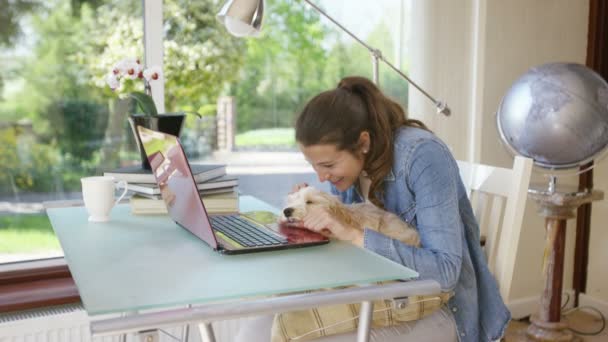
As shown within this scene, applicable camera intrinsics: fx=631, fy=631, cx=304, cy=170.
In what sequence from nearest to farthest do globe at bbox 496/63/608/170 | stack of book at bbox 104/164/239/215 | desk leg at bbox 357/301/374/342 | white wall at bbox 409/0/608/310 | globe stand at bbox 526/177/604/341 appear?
desk leg at bbox 357/301/374/342
stack of book at bbox 104/164/239/215
globe at bbox 496/63/608/170
globe stand at bbox 526/177/604/341
white wall at bbox 409/0/608/310

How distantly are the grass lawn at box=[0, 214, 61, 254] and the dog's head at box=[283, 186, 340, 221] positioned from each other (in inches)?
45.3

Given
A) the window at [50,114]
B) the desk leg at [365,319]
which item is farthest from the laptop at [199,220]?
the window at [50,114]

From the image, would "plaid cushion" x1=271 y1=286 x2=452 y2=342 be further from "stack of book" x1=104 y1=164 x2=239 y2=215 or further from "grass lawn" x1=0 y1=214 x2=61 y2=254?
"grass lawn" x1=0 y1=214 x2=61 y2=254

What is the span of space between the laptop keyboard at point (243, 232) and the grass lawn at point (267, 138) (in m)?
1.08

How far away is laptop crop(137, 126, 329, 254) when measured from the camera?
1230 millimetres

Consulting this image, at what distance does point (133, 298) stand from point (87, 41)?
1.58 meters

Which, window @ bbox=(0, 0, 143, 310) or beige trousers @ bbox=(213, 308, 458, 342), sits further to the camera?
window @ bbox=(0, 0, 143, 310)

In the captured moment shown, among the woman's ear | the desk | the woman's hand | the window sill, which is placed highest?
the woman's ear

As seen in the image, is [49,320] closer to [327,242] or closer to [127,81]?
[127,81]

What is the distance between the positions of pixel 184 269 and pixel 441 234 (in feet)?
1.92

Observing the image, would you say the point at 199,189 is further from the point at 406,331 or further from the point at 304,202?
the point at 406,331

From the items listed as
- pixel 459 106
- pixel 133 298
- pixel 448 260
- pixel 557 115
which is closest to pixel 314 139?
pixel 448 260

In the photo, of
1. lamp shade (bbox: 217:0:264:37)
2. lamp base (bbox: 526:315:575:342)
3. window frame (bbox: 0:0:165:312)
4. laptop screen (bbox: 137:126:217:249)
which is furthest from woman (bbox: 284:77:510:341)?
lamp base (bbox: 526:315:575:342)

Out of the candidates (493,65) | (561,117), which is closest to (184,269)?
(561,117)
